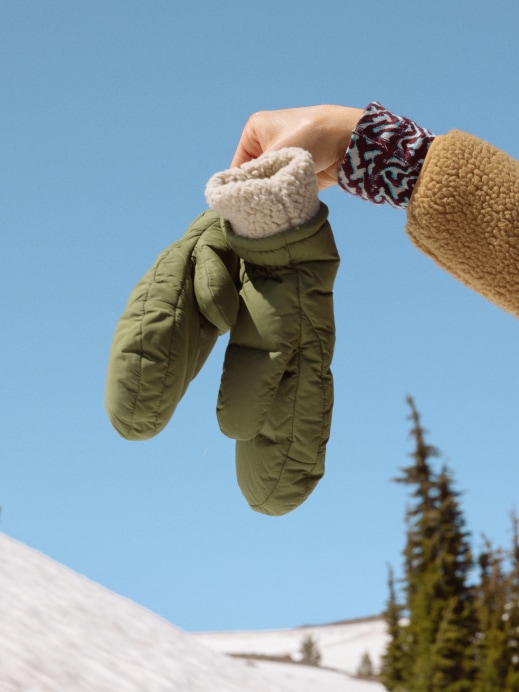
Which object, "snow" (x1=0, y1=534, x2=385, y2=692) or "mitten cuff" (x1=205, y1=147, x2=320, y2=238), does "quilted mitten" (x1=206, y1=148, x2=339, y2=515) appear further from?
"snow" (x1=0, y1=534, x2=385, y2=692)

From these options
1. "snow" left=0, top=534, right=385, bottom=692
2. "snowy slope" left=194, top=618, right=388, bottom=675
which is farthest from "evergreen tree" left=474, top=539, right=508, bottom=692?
"snowy slope" left=194, top=618, right=388, bottom=675

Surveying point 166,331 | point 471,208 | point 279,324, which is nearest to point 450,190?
point 471,208

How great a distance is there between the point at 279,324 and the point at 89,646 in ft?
28.4

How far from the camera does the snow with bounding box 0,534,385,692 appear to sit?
8523 millimetres

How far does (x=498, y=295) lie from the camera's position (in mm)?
2104

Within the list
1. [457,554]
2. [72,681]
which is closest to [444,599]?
[457,554]

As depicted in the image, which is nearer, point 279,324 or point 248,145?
point 279,324

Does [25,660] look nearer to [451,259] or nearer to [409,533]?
[451,259]

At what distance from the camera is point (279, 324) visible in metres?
2.03

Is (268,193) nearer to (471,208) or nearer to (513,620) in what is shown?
(471,208)

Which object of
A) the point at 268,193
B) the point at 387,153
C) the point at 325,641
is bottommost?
the point at 268,193

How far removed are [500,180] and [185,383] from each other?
33.2 inches

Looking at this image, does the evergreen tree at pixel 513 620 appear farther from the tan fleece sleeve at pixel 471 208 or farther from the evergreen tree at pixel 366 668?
the tan fleece sleeve at pixel 471 208

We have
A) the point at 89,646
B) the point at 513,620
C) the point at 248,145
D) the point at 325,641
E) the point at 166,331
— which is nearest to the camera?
the point at 166,331
